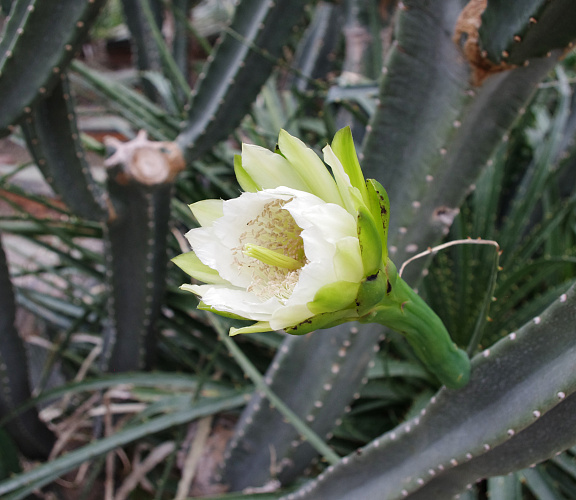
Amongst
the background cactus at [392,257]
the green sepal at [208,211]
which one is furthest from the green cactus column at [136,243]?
the green sepal at [208,211]

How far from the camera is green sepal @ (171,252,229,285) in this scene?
330 mm

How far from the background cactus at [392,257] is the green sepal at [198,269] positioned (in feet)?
0.76

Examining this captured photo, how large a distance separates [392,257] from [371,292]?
28 centimetres

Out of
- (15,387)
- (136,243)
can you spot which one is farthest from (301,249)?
(15,387)

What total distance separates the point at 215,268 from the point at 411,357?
2.27 feet

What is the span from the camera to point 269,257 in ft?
0.95

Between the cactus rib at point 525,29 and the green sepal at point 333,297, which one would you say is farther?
the cactus rib at point 525,29

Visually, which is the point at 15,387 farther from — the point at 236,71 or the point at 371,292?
the point at 371,292

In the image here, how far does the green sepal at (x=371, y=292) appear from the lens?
0.28m

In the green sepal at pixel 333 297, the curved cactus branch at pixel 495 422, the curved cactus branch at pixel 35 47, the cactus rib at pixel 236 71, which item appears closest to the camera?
the green sepal at pixel 333 297

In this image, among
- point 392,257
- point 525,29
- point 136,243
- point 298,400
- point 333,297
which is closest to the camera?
point 333,297

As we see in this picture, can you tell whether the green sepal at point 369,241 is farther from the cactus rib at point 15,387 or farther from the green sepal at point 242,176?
the cactus rib at point 15,387

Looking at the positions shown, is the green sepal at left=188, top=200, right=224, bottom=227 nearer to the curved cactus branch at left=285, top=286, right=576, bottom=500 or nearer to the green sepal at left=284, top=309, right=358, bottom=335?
the green sepal at left=284, top=309, right=358, bottom=335

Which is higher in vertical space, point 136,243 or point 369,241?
point 369,241
